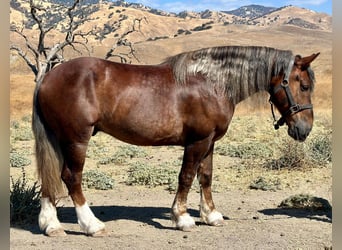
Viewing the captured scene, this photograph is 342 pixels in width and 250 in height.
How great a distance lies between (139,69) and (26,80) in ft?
121

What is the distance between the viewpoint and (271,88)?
532 centimetres

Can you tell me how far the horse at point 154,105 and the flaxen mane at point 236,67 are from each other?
0.5 inches

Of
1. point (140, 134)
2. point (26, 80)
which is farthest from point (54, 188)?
point (26, 80)

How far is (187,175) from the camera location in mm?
5234

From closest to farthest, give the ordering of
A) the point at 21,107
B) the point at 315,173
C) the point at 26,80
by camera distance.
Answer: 1. the point at 315,173
2. the point at 21,107
3. the point at 26,80

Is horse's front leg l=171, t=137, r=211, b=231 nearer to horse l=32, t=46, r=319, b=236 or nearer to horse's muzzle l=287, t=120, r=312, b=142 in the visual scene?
horse l=32, t=46, r=319, b=236

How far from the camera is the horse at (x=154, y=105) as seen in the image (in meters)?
4.91

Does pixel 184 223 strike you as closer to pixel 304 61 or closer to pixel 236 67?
pixel 236 67

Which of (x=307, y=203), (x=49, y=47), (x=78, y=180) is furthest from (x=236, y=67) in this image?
(x=49, y=47)

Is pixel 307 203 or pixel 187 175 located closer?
pixel 187 175

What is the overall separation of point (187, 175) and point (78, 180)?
1.35 metres

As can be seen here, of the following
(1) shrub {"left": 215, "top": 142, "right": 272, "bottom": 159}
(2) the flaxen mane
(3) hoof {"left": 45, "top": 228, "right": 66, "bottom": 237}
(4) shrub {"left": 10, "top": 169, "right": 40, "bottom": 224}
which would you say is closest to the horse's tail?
(3) hoof {"left": 45, "top": 228, "right": 66, "bottom": 237}

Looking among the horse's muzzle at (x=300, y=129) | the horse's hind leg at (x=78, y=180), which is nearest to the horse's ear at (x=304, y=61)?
the horse's muzzle at (x=300, y=129)

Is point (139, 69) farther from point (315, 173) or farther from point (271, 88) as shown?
point (315, 173)
